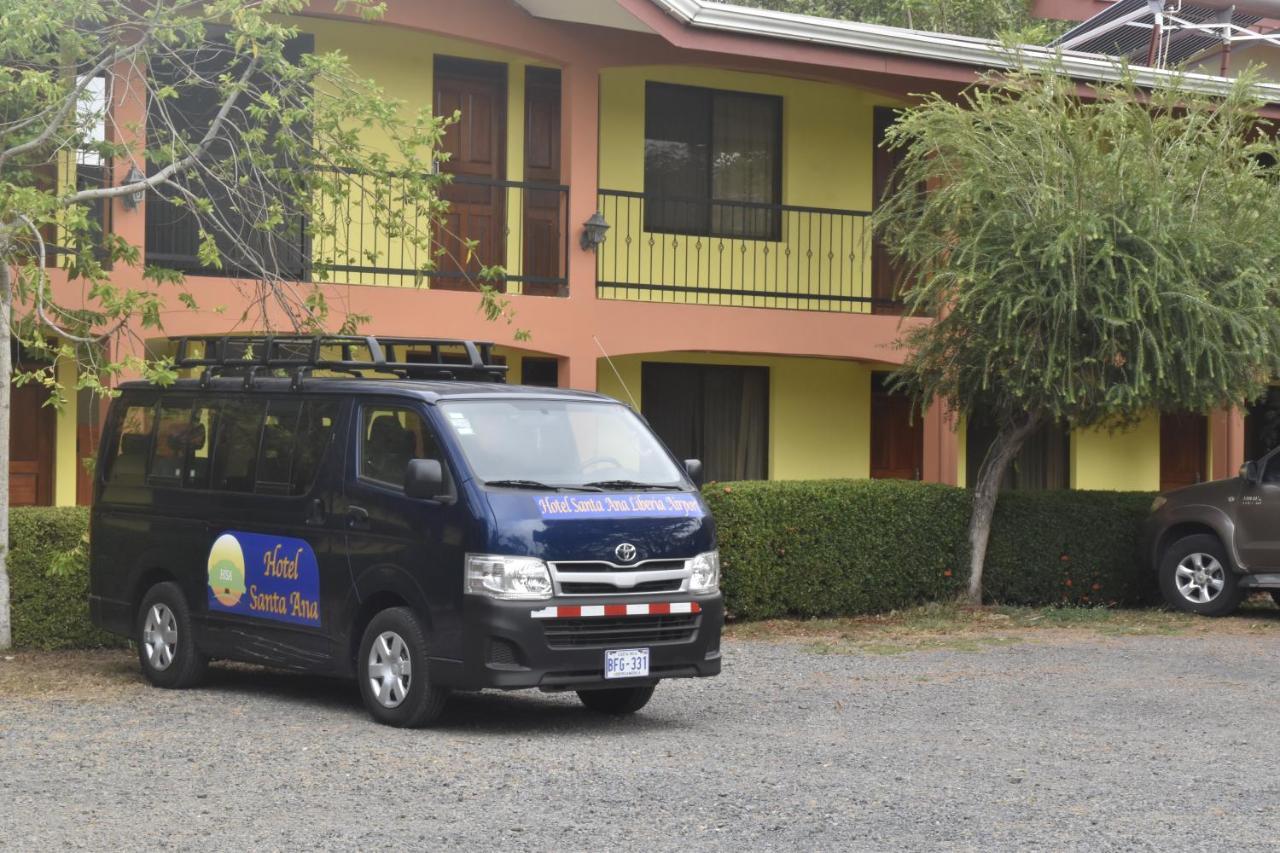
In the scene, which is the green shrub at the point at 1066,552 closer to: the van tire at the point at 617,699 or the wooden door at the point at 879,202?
the wooden door at the point at 879,202

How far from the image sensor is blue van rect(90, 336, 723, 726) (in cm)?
966

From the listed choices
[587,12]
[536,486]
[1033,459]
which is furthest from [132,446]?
[1033,459]

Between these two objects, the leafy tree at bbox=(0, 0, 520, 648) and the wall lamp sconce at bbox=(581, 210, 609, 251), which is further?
the wall lamp sconce at bbox=(581, 210, 609, 251)

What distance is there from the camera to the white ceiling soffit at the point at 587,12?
1703cm

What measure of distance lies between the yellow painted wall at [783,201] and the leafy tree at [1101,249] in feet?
9.53

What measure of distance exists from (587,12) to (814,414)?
6.21m

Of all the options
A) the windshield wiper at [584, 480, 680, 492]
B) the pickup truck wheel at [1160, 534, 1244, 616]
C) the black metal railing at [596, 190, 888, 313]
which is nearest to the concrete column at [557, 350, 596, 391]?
the black metal railing at [596, 190, 888, 313]

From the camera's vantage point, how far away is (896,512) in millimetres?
16922

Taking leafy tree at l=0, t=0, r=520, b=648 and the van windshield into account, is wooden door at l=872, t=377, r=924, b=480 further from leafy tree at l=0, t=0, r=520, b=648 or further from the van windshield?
the van windshield

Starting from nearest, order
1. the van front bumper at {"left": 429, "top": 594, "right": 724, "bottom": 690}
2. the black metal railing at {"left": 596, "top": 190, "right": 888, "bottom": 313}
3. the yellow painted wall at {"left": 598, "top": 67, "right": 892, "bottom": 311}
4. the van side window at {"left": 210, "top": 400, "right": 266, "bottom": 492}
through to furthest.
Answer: the van front bumper at {"left": 429, "top": 594, "right": 724, "bottom": 690} < the van side window at {"left": 210, "top": 400, "right": 266, "bottom": 492} < the black metal railing at {"left": 596, "top": 190, "right": 888, "bottom": 313} < the yellow painted wall at {"left": 598, "top": 67, "right": 892, "bottom": 311}

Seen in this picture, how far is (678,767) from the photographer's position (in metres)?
8.83

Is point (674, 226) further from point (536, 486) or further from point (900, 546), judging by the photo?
point (536, 486)

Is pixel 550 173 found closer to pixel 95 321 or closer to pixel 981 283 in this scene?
pixel 981 283

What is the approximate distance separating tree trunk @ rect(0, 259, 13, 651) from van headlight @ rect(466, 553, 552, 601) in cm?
474
